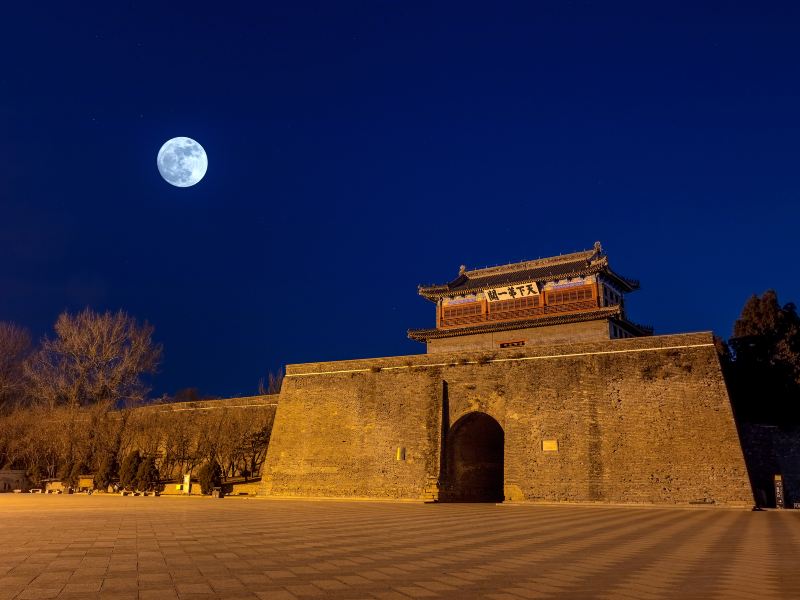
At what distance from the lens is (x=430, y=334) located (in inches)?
1401

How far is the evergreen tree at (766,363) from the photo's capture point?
2298 cm

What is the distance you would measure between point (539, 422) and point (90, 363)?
A: 2356 cm

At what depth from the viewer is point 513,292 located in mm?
33500

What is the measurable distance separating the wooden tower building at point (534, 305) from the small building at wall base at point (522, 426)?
97 cm

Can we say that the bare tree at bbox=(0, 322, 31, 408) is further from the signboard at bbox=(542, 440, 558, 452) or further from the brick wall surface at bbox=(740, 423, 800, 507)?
the brick wall surface at bbox=(740, 423, 800, 507)

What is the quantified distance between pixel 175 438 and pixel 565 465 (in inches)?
754

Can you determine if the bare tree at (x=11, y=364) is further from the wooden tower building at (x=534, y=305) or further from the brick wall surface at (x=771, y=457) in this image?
the brick wall surface at (x=771, y=457)

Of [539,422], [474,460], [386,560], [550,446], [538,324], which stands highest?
[538,324]

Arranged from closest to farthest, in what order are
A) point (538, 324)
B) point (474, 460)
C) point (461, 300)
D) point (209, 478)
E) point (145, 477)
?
1. point (474, 460)
2. point (209, 478)
3. point (145, 477)
4. point (538, 324)
5. point (461, 300)

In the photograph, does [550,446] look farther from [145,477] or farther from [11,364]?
[11,364]

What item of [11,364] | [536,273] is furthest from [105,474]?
[536,273]

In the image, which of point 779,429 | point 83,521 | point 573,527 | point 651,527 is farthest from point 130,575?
point 779,429

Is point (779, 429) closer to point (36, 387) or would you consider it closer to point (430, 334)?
point (430, 334)

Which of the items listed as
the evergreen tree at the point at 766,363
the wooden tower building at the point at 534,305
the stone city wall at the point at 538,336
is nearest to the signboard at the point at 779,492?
the evergreen tree at the point at 766,363
